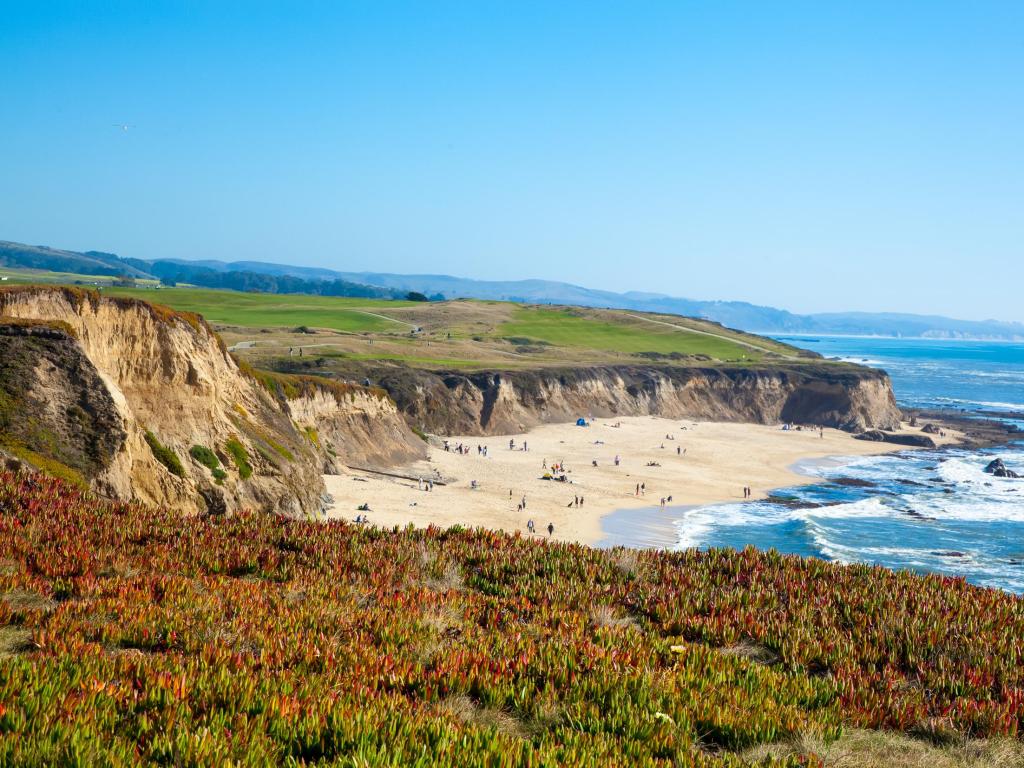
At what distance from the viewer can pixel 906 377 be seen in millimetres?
172375

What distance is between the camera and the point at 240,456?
32.8 m

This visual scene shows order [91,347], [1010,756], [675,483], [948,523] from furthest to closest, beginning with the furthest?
[675,483] < [948,523] < [91,347] < [1010,756]

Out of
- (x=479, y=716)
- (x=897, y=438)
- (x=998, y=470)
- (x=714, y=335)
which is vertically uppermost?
(x=714, y=335)

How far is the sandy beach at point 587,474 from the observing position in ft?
143

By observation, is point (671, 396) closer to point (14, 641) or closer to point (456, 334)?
point (456, 334)

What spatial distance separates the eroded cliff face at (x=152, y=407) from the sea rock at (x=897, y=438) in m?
67.6

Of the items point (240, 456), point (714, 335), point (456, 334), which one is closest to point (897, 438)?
point (714, 335)

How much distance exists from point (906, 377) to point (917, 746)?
18147 cm

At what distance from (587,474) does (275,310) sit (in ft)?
251

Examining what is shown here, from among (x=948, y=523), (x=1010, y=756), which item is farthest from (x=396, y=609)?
(x=948, y=523)

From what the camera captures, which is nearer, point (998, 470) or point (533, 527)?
point (533, 527)

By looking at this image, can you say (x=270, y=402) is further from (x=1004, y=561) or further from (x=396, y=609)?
(x=1004, y=561)

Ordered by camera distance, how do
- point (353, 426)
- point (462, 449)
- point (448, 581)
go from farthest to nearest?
point (462, 449)
point (353, 426)
point (448, 581)

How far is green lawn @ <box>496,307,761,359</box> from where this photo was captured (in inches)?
4993
